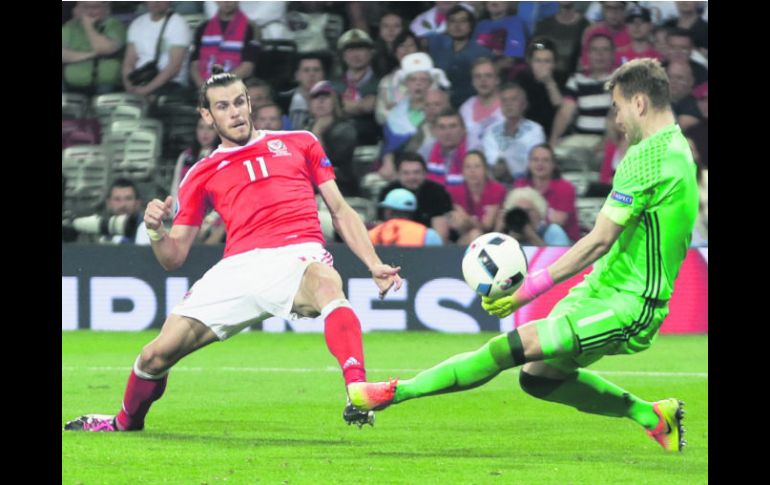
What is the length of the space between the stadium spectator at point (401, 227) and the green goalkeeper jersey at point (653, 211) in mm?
6817

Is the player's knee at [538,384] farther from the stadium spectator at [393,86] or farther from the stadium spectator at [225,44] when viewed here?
the stadium spectator at [225,44]

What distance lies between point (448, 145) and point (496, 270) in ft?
26.0

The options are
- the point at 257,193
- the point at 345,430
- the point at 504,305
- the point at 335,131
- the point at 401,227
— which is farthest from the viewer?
the point at 335,131

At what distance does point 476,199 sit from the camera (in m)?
14.1

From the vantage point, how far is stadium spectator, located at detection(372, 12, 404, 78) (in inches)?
586

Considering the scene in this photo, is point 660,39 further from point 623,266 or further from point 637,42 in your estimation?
point 623,266

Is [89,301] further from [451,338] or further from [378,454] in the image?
[378,454]

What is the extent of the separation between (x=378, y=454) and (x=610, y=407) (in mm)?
1214

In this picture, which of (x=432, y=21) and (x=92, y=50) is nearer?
(x=432, y=21)

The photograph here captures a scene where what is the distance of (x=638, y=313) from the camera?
6.65 m

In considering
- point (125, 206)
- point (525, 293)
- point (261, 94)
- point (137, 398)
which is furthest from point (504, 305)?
point (261, 94)

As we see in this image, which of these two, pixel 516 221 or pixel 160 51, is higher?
pixel 160 51

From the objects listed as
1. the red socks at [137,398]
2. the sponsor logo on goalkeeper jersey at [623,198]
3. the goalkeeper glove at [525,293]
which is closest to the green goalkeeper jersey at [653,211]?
the sponsor logo on goalkeeper jersey at [623,198]

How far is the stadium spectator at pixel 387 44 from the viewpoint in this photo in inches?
586
